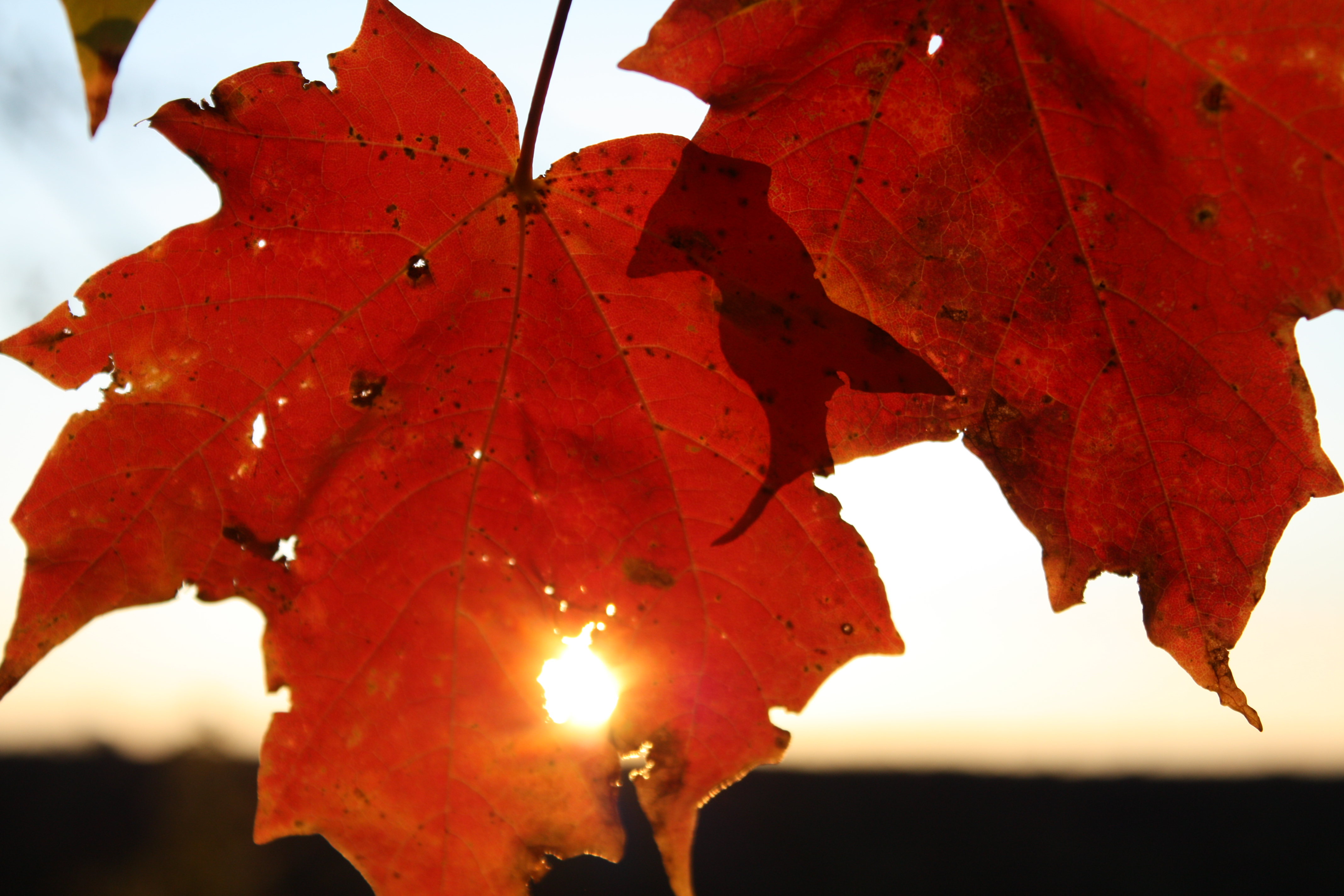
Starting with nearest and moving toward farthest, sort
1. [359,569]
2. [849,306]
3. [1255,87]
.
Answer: [1255,87] → [849,306] → [359,569]

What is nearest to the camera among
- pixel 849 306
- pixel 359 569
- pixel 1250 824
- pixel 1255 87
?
pixel 1255 87

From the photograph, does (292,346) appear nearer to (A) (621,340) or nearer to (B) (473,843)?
(A) (621,340)

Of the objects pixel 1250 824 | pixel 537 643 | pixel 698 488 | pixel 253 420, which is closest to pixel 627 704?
pixel 537 643

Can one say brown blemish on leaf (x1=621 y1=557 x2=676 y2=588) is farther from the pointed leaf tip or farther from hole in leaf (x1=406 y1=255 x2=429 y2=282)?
the pointed leaf tip

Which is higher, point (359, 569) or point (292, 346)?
point (292, 346)

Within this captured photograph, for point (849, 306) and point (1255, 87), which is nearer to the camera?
point (1255, 87)

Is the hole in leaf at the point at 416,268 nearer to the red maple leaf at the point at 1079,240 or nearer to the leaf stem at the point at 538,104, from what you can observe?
the leaf stem at the point at 538,104

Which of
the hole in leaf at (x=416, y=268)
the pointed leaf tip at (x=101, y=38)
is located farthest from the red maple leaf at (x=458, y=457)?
the pointed leaf tip at (x=101, y=38)

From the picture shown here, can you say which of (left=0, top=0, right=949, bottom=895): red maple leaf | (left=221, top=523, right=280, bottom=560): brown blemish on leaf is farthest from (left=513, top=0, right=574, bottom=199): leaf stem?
(left=221, top=523, right=280, bottom=560): brown blemish on leaf
